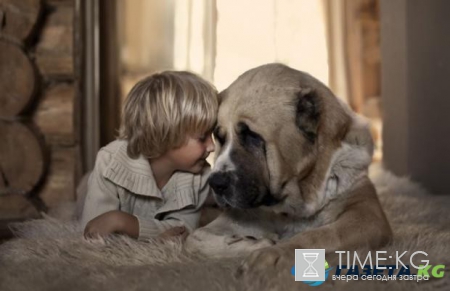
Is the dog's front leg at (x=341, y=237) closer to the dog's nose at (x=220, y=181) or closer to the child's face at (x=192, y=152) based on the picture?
the dog's nose at (x=220, y=181)

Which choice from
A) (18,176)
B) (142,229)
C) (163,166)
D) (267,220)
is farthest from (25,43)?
(267,220)

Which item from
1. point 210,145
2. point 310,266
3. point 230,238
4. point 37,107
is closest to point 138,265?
point 230,238

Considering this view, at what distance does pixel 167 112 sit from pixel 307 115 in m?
0.42

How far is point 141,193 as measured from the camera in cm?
177

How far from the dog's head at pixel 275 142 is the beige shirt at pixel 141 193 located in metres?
0.28

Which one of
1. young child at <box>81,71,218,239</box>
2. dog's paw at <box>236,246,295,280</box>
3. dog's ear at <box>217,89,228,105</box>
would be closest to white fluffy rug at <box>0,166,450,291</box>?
dog's paw at <box>236,246,295,280</box>

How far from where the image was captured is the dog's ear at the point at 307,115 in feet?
5.14

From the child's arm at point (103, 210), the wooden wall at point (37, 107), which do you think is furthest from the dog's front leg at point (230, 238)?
the wooden wall at point (37, 107)

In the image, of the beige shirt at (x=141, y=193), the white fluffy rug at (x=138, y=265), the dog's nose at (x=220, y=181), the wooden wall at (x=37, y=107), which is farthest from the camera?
the wooden wall at (x=37, y=107)

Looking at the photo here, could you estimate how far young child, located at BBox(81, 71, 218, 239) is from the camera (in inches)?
67.2

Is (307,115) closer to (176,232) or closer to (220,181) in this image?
(220,181)

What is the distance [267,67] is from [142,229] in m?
0.57

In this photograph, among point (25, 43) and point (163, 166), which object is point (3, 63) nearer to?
point (25, 43)

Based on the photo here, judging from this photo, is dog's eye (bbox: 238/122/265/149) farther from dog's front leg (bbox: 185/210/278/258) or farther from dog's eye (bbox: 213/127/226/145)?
dog's front leg (bbox: 185/210/278/258)
